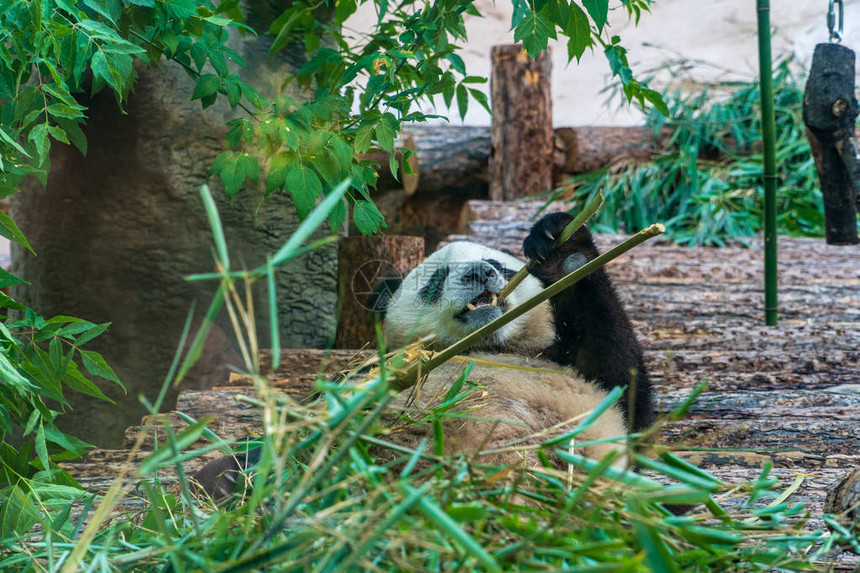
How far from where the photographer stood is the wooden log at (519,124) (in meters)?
5.61

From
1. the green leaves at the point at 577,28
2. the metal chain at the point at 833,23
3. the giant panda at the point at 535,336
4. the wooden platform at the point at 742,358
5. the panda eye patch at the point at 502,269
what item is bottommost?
the wooden platform at the point at 742,358

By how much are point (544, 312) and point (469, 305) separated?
24 cm

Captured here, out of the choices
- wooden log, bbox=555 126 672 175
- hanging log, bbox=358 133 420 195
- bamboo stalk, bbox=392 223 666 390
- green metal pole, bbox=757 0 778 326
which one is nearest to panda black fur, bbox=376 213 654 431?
bamboo stalk, bbox=392 223 666 390

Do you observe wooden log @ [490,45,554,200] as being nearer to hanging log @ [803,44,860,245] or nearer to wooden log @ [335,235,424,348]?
wooden log @ [335,235,424,348]

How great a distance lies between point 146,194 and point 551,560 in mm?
3185

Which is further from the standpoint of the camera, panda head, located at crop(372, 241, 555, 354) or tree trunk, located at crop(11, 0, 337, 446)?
tree trunk, located at crop(11, 0, 337, 446)

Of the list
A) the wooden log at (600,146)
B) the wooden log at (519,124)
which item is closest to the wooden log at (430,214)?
the wooden log at (519,124)

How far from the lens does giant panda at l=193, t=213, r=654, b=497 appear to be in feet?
6.06

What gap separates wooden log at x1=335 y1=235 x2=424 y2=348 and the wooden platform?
0.54 metres

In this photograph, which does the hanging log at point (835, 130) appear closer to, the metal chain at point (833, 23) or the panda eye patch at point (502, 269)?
the metal chain at point (833, 23)

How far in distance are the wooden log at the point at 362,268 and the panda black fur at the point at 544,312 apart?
4.16 ft

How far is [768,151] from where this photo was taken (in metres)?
3.06

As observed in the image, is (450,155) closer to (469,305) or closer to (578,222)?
(469,305)

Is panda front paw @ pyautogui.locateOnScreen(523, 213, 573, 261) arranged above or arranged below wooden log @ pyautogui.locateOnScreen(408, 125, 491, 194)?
below
